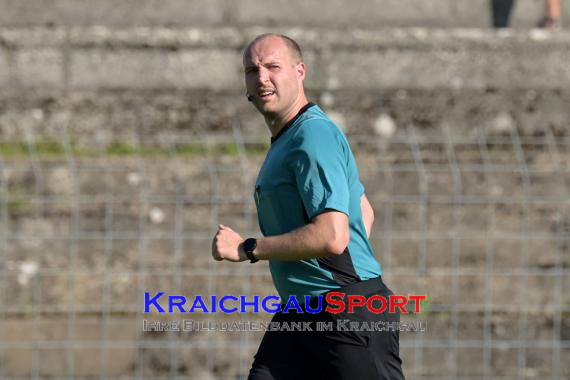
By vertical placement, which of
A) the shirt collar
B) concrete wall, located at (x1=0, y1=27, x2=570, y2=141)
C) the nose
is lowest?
the shirt collar

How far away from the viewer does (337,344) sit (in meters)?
3.47

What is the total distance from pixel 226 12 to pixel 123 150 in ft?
2.95

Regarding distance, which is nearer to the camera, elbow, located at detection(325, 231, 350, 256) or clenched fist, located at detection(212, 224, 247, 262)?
elbow, located at detection(325, 231, 350, 256)

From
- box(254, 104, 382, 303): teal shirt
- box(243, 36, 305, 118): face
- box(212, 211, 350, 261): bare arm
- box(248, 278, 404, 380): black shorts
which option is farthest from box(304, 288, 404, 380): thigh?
box(243, 36, 305, 118): face

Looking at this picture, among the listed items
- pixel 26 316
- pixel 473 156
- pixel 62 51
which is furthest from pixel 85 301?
pixel 473 156

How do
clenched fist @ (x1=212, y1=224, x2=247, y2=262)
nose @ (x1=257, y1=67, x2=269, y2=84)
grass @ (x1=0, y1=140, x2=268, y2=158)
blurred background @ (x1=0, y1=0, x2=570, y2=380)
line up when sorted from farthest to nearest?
1. grass @ (x1=0, y1=140, x2=268, y2=158)
2. blurred background @ (x1=0, y1=0, x2=570, y2=380)
3. nose @ (x1=257, y1=67, x2=269, y2=84)
4. clenched fist @ (x1=212, y1=224, x2=247, y2=262)

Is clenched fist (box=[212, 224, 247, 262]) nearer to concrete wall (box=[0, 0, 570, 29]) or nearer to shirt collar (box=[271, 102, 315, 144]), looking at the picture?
shirt collar (box=[271, 102, 315, 144])

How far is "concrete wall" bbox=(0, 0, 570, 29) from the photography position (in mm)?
5836

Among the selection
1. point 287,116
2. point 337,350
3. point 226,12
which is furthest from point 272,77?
point 226,12

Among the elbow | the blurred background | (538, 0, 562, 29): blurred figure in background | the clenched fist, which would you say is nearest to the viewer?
the elbow

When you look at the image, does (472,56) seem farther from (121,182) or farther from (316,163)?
(316,163)

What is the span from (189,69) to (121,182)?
688 millimetres

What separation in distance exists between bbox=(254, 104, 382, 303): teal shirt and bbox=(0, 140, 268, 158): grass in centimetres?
214

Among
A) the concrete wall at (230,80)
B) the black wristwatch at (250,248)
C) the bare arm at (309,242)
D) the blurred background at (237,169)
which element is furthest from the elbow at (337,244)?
the concrete wall at (230,80)
